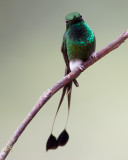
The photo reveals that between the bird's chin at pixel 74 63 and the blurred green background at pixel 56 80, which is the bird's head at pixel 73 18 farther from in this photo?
the blurred green background at pixel 56 80

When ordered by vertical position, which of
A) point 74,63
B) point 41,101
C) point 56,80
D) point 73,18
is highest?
point 56,80

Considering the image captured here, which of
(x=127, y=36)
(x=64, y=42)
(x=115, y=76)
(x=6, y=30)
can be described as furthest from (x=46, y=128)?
(x=127, y=36)

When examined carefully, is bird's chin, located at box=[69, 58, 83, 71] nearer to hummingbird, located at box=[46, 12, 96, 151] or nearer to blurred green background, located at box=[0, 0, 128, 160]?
hummingbird, located at box=[46, 12, 96, 151]

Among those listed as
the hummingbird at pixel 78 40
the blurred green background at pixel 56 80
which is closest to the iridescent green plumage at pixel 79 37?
the hummingbird at pixel 78 40

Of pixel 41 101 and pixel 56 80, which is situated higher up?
pixel 56 80

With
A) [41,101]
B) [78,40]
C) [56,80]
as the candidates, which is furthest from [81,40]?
[56,80]

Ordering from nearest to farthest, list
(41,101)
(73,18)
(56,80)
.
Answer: (41,101), (73,18), (56,80)

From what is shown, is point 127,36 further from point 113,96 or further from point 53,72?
point 53,72

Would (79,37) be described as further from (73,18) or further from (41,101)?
(41,101)

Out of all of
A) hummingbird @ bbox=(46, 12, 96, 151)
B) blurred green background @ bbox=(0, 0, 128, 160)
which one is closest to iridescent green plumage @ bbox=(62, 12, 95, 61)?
hummingbird @ bbox=(46, 12, 96, 151)
